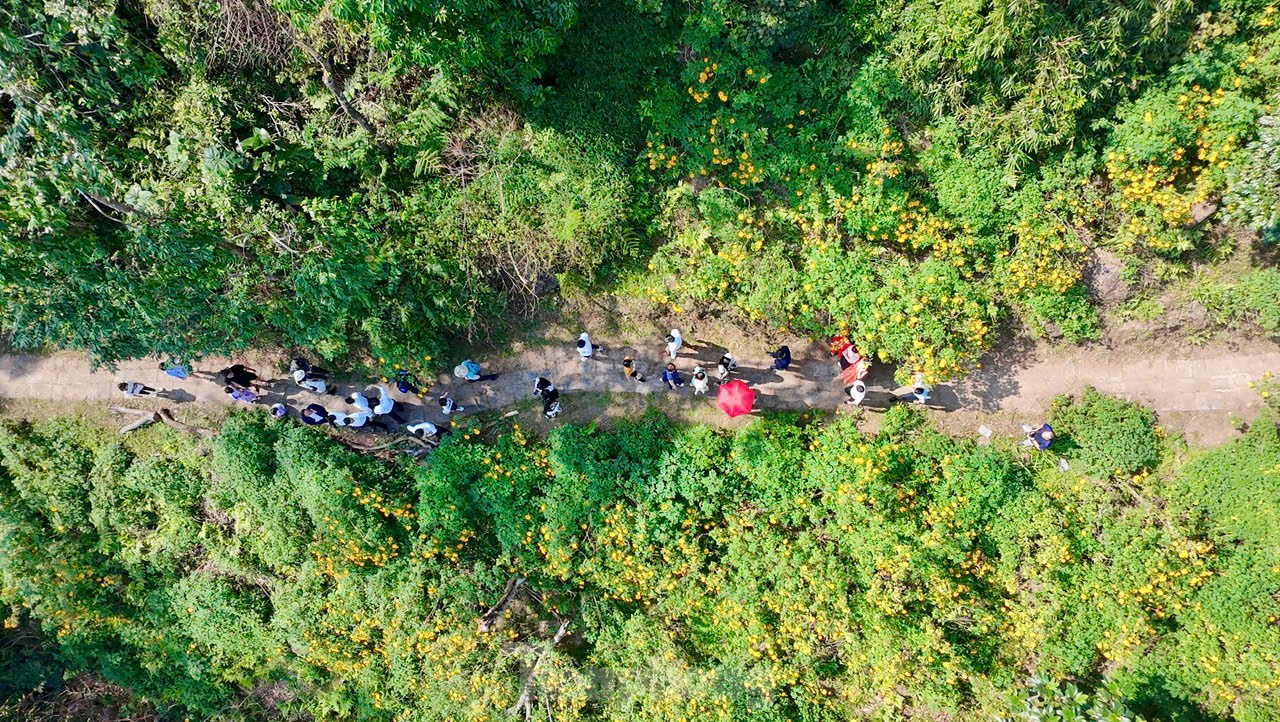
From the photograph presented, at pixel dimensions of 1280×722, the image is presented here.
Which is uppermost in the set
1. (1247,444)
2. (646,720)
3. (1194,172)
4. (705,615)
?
(1194,172)

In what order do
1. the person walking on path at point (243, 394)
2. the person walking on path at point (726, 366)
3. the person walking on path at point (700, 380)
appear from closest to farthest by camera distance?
the person walking on path at point (700, 380), the person walking on path at point (726, 366), the person walking on path at point (243, 394)

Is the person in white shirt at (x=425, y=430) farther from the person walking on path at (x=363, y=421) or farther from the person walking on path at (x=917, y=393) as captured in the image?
the person walking on path at (x=917, y=393)

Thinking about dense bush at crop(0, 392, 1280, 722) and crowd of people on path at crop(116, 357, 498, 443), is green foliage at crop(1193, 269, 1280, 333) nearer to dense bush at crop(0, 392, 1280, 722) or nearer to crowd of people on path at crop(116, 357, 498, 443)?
dense bush at crop(0, 392, 1280, 722)

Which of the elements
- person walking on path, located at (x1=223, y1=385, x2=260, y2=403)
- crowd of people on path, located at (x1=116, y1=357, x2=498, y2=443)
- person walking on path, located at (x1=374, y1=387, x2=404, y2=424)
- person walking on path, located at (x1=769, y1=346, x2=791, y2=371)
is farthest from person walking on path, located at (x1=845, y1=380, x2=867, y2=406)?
person walking on path, located at (x1=223, y1=385, x2=260, y2=403)

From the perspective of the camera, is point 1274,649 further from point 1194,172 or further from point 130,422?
point 130,422

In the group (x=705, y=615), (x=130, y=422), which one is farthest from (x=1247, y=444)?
(x=130, y=422)

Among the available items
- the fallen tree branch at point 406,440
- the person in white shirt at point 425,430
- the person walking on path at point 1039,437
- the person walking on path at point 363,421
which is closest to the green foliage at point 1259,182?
the person walking on path at point 1039,437
